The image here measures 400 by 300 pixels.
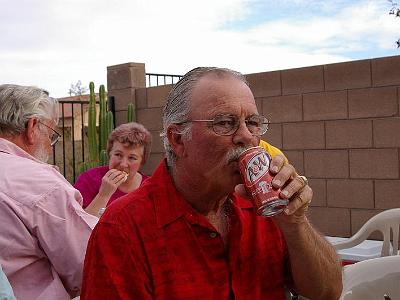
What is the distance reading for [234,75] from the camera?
1795 millimetres

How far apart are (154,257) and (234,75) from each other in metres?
0.60

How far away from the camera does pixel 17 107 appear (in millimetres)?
2475

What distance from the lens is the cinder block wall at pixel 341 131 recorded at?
492cm

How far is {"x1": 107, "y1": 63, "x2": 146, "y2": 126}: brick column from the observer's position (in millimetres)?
7332

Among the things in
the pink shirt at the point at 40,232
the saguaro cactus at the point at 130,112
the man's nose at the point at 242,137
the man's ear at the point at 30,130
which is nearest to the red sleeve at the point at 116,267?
A: the man's nose at the point at 242,137

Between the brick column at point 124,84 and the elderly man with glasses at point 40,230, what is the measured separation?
505 centimetres

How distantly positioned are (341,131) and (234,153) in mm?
3733

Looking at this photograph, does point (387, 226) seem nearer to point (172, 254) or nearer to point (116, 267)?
point (172, 254)

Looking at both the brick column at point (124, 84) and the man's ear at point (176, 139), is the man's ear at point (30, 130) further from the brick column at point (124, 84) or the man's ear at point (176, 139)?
the brick column at point (124, 84)

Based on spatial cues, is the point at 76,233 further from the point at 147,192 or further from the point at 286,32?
the point at 286,32

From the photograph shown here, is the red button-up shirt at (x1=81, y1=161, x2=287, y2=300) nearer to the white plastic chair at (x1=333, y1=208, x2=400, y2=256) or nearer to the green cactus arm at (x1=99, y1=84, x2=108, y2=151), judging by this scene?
the white plastic chair at (x1=333, y1=208, x2=400, y2=256)

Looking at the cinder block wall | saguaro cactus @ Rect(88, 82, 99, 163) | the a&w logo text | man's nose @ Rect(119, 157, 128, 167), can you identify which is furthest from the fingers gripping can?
saguaro cactus @ Rect(88, 82, 99, 163)

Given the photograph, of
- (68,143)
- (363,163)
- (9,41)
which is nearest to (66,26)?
(9,41)

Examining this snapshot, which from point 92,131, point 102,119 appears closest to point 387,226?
point 102,119
